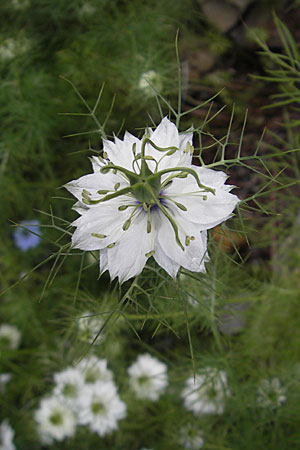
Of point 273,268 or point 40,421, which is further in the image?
point 273,268

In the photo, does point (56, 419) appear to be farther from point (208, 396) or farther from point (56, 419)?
point (208, 396)

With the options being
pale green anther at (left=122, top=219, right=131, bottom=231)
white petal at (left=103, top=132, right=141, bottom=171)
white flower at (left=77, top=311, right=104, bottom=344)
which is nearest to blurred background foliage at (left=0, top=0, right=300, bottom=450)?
white flower at (left=77, top=311, right=104, bottom=344)

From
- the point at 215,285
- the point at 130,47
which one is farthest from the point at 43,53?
the point at 215,285

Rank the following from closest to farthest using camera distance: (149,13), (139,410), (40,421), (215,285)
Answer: (215,285)
(40,421)
(139,410)
(149,13)

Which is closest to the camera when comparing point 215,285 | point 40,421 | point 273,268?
point 215,285

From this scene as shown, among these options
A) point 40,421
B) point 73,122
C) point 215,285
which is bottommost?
point 40,421

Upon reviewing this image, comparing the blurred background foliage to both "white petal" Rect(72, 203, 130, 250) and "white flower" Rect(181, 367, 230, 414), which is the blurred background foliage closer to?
"white flower" Rect(181, 367, 230, 414)

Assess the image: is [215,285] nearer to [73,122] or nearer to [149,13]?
[73,122]
